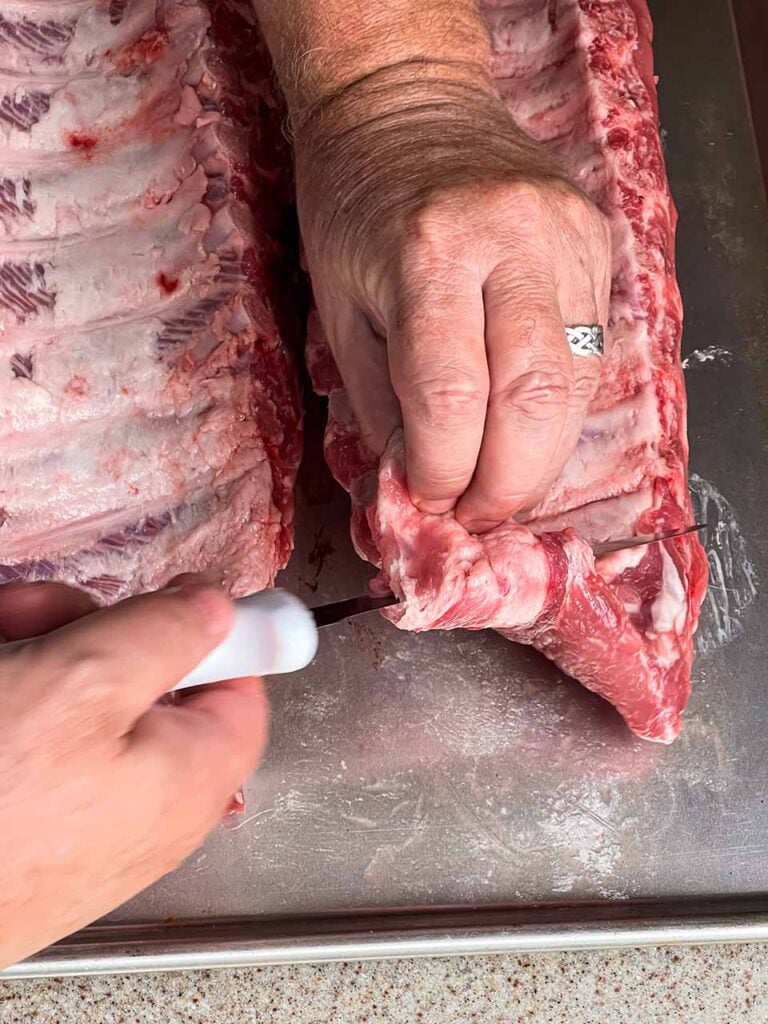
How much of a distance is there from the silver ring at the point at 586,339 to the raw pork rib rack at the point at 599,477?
0.21m

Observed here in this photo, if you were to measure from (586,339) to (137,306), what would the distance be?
2.24 feet

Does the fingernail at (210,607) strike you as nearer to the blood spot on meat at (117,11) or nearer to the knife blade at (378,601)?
the knife blade at (378,601)

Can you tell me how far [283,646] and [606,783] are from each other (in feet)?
2.44

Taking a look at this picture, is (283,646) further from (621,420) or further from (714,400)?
(714,400)

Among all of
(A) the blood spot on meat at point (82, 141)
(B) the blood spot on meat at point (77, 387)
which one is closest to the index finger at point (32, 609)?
(B) the blood spot on meat at point (77, 387)

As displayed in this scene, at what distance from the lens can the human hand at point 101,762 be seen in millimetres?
795

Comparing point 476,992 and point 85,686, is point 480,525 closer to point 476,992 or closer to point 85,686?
point 85,686

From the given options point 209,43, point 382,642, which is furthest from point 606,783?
point 209,43

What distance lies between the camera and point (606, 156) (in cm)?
160

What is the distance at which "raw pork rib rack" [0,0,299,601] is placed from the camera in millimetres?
1520

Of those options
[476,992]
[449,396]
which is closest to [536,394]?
[449,396]

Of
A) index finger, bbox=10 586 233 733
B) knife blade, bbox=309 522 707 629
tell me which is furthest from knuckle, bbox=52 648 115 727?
knife blade, bbox=309 522 707 629

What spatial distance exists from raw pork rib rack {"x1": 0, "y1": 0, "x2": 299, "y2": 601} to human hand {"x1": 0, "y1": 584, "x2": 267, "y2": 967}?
58 cm

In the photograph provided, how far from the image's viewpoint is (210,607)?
92cm
